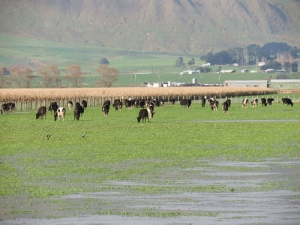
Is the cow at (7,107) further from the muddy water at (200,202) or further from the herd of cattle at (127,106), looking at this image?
the muddy water at (200,202)

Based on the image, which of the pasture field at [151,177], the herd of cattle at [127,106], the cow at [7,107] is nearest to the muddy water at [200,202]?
the pasture field at [151,177]

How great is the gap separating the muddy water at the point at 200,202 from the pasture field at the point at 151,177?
21mm

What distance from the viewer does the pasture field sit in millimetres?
18938

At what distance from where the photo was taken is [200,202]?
792 inches

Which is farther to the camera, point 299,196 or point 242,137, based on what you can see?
point 242,137

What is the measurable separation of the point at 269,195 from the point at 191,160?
28.6 ft

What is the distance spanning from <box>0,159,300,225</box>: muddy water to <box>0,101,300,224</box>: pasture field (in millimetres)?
21

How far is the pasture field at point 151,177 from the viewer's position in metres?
18.9

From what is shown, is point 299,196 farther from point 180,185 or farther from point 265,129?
point 265,129

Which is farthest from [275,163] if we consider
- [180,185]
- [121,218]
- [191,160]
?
[121,218]

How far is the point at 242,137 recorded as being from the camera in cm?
4044

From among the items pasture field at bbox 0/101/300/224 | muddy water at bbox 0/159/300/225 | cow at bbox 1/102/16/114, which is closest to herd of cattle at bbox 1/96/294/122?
cow at bbox 1/102/16/114

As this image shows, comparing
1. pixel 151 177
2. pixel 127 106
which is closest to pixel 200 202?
pixel 151 177

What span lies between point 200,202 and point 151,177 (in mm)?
4869
